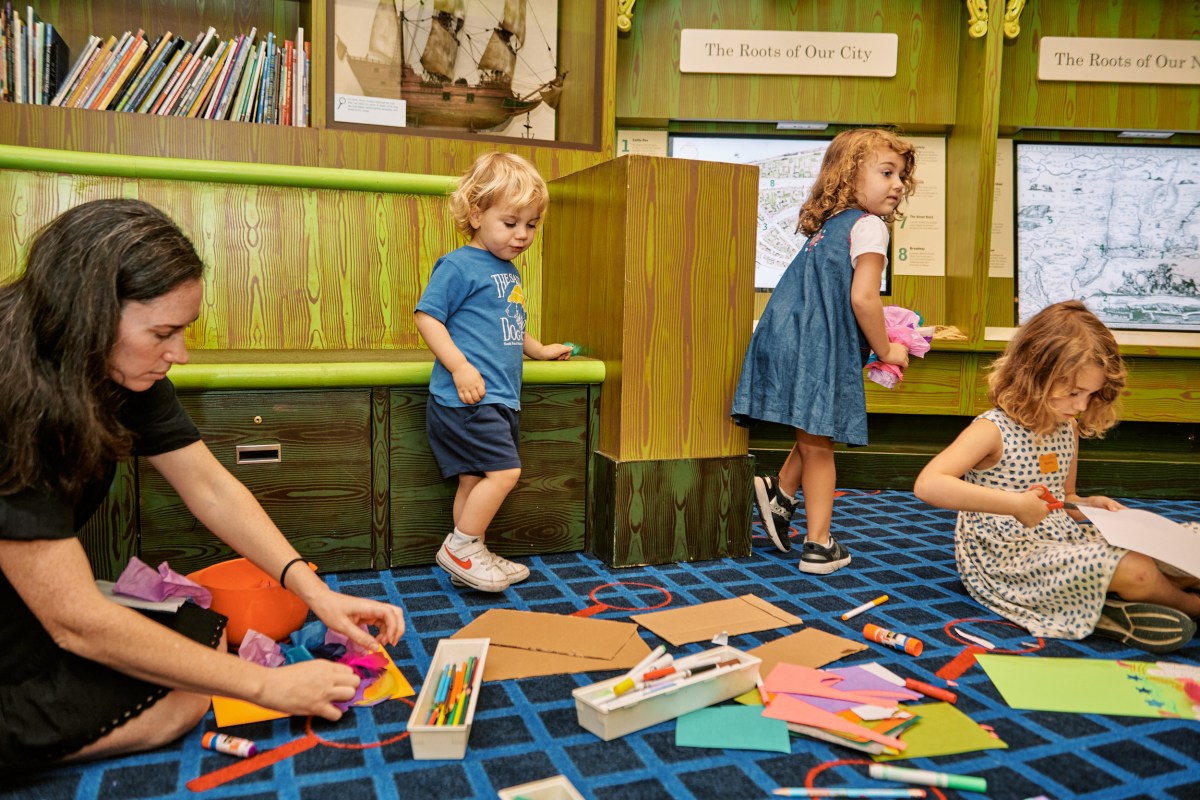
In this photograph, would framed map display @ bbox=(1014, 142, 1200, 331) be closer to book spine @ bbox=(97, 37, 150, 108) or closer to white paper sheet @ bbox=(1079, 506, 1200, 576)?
white paper sheet @ bbox=(1079, 506, 1200, 576)

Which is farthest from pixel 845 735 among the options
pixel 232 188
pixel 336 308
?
pixel 232 188

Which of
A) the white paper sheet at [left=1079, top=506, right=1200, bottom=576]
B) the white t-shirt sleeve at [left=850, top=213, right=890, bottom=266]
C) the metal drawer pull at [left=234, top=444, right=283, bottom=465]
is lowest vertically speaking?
the white paper sheet at [left=1079, top=506, right=1200, bottom=576]

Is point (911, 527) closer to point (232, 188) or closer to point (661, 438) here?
point (661, 438)

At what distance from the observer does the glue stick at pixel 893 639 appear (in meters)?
1.54

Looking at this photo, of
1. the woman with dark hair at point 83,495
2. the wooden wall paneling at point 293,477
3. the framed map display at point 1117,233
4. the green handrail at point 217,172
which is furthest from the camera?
the framed map display at point 1117,233

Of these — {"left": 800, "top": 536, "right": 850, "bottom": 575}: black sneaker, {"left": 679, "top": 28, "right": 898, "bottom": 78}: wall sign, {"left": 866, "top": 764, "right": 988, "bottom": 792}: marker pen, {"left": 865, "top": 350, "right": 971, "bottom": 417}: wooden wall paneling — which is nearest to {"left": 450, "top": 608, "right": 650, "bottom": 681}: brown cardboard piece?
{"left": 866, "top": 764, "right": 988, "bottom": 792}: marker pen

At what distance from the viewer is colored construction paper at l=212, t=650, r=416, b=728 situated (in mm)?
1259

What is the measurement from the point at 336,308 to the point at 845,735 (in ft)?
5.85

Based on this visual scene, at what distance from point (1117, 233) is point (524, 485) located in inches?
107

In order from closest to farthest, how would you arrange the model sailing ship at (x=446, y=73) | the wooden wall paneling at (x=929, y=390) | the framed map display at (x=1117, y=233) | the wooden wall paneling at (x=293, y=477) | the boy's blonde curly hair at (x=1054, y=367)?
the boy's blonde curly hair at (x=1054, y=367)
the wooden wall paneling at (x=293, y=477)
the model sailing ship at (x=446, y=73)
the wooden wall paneling at (x=929, y=390)
the framed map display at (x=1117, y=233)

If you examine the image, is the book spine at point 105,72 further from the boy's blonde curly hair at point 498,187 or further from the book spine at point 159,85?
the boy's blonde curly hair at point 498,187

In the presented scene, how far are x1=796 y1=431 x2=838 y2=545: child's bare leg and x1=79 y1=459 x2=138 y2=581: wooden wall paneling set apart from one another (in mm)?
1562

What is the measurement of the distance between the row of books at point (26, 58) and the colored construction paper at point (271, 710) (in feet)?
5.72

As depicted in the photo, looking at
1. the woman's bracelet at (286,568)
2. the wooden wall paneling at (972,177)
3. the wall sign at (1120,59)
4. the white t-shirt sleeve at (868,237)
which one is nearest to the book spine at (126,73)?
the woman's bracelet at (286,568)
